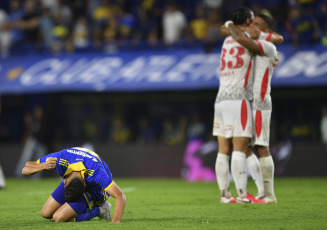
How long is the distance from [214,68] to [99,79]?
9.69 ft

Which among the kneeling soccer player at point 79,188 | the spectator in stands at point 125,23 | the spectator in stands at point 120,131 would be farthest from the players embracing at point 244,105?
the spectator in stands at point 120,131

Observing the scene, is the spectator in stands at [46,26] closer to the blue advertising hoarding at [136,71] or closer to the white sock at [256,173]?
the blue advertising hoarding at [136,71]

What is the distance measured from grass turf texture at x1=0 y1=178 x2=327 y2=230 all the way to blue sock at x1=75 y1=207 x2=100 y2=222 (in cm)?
7

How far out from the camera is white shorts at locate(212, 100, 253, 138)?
962 cm

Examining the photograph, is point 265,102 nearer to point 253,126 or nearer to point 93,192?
point 253,126

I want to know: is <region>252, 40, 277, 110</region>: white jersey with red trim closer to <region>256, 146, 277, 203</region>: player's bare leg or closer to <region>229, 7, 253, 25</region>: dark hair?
<region>229, 7, 253, 25</region>: dark hair

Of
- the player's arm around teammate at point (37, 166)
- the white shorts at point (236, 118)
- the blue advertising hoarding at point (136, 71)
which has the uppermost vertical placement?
the blue advertising hoarding at point (136, 71)

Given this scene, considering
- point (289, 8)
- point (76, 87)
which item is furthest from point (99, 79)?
point (289, 8)

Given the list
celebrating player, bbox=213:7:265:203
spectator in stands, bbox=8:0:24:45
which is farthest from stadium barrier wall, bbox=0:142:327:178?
celebrating player, bbox=213:7:265:203

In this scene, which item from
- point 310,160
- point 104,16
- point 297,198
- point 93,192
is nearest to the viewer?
point 93,192

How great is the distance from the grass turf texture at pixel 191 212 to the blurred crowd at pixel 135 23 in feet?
19.1

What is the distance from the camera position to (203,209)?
920cm

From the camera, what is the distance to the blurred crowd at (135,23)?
17.9 meters

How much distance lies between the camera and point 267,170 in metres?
9.75
